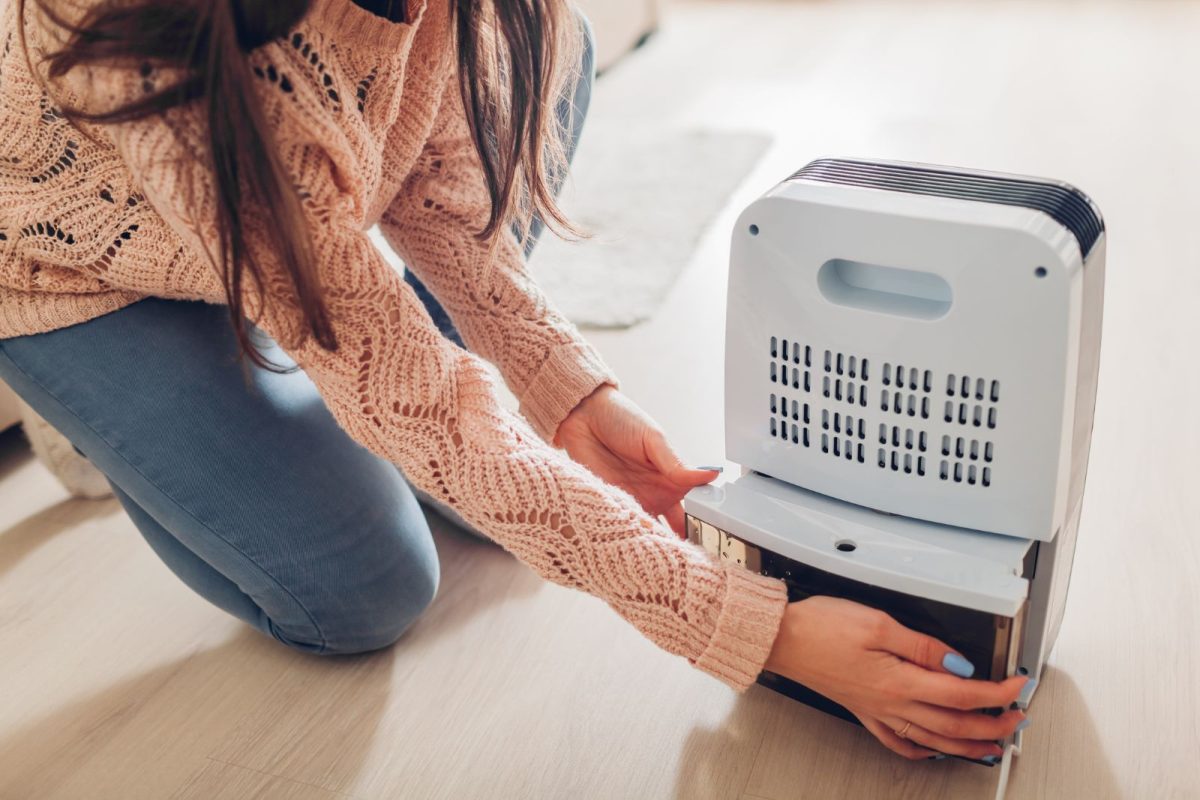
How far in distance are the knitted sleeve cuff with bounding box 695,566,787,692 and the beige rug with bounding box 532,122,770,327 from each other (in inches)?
30.0

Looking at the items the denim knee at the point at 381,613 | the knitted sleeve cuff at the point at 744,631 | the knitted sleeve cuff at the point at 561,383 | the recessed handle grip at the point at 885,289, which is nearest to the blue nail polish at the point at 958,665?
the knitted sleeve cuff at the point at 744,631

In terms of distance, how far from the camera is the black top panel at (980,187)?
2.14 feet

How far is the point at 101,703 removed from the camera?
94cm

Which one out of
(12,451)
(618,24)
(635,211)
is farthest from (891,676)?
(618,24)

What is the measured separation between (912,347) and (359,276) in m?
0.35

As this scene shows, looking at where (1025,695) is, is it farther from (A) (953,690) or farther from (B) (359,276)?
(B) (359,276)

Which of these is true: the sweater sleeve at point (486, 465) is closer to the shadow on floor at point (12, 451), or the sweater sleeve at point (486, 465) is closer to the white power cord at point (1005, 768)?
the white power cord at point (1005, 768)

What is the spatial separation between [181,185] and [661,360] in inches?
32.8

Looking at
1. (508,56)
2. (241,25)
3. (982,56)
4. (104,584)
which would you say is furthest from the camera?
(982,56)

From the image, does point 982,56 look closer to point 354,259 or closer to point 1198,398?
point 1198,398

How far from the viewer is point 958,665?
0.67 m

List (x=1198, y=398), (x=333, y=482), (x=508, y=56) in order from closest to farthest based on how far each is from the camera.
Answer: (x=508, y=56), (x=333, y=482), (x=1198, y=398)

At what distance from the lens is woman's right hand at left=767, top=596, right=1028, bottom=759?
2.20 feet

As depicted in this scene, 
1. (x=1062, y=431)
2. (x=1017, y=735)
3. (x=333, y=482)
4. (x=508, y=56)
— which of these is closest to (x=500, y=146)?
(x=508, y=56)
